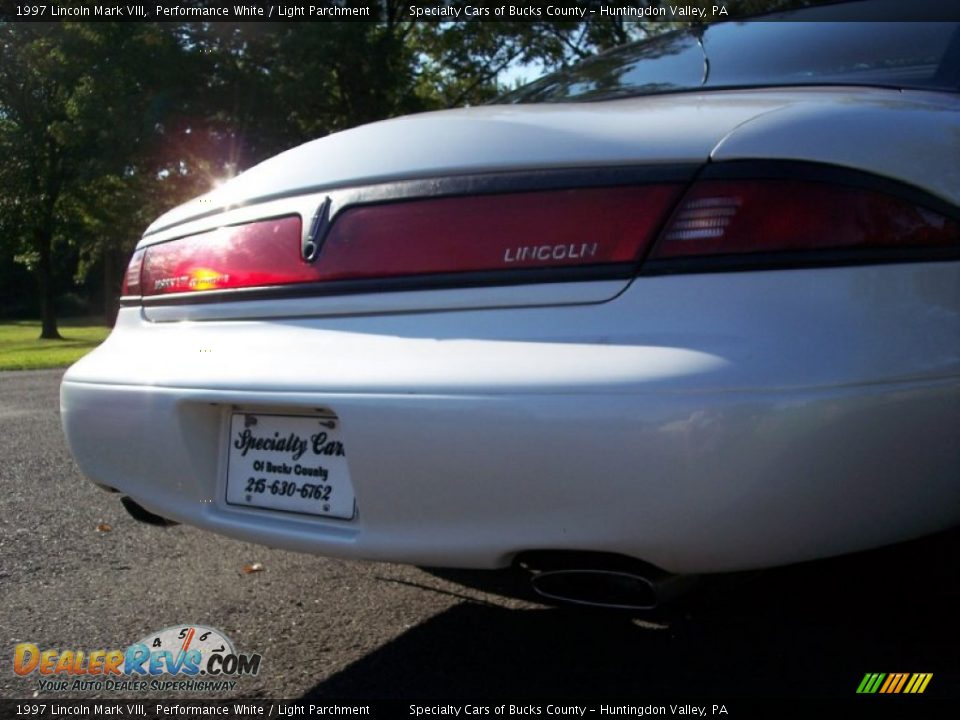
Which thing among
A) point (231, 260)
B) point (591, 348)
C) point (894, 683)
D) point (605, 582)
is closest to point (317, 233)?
point (231, 260)

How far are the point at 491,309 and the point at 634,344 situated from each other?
0.94ft

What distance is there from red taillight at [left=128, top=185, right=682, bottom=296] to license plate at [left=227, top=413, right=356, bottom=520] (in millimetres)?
299

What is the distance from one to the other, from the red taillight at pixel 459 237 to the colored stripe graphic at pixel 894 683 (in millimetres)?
1118

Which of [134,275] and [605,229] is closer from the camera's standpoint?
[605,229]

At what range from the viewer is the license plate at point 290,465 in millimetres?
1971

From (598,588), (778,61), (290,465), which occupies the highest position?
(778,61)

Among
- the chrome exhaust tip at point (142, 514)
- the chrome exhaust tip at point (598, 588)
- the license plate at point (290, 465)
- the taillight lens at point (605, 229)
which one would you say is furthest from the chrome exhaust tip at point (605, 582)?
the chrome exhaust tip at point (142, 514)

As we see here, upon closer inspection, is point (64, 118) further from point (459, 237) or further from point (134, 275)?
point (459, 237)

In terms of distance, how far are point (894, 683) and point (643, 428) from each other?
3.29 ft

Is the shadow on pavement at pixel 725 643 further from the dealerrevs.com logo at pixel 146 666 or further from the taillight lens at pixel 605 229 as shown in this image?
the taillight lens at pixel 605 229

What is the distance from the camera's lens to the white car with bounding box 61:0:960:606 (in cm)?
163

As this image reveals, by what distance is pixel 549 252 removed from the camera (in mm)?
1819

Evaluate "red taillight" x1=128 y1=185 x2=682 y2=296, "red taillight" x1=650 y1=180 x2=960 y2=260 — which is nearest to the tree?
"red taillight" x1=128 y1=185 x2=682 y2=296

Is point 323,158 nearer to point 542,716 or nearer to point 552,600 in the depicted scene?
point 552,600
